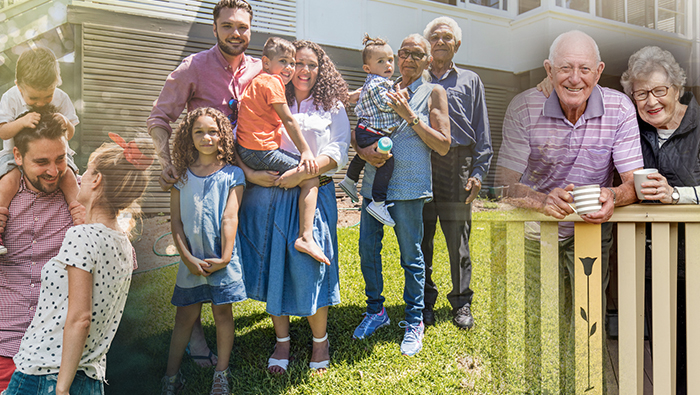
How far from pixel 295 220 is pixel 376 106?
0.85m

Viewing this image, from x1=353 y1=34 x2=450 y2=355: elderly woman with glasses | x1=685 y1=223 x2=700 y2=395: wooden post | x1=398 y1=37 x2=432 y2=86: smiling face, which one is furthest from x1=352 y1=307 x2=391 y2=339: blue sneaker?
x1=685 y1=223 x2=700 y2=395: wooden post

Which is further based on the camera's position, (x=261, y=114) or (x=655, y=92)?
(x=655, y=92)

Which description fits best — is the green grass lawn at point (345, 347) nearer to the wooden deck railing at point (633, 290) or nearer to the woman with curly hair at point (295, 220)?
the woman with curly hair at point (295, 220)

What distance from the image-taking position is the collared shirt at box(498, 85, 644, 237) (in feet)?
9.22

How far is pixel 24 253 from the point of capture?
7.84 feet

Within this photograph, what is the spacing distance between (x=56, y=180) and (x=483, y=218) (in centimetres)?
260

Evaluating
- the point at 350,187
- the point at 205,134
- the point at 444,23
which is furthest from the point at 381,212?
the point at 444,23

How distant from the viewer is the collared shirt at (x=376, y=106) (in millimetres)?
2713

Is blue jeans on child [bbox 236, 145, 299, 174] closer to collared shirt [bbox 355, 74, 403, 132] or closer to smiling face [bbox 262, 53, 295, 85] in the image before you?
smiling face [bbox 262, 53, 295, 85]

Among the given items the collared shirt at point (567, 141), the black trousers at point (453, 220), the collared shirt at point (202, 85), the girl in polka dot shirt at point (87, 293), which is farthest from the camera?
the black trousers at point (453, 220)

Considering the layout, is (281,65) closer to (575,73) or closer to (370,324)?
(370,324)

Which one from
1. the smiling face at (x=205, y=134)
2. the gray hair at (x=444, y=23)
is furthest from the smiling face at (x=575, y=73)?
→ the smiling face at (x=205, y=134)

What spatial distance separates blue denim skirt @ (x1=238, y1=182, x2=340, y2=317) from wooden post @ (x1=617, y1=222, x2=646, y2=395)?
174 centimetres

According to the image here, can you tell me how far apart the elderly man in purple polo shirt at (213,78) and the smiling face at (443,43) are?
109 cm
